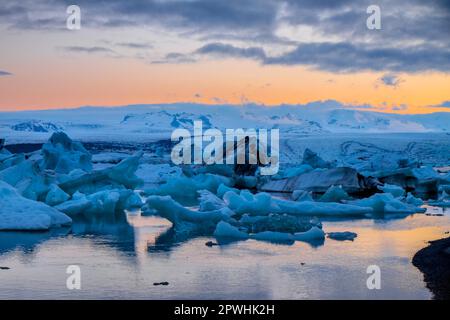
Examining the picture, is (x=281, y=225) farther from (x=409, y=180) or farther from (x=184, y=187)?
(x=409, y=180)

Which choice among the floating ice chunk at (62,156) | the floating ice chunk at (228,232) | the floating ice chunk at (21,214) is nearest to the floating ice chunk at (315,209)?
the floating ice chunk at (228,232)

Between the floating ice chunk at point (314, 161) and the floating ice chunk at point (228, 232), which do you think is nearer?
the floating ice chunk at point (228, 232)

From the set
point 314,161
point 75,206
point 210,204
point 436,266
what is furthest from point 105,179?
point 436,266

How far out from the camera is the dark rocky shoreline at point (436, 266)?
24.1 feet

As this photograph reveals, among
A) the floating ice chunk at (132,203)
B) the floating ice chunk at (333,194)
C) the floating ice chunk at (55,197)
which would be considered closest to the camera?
the floating ice chunk at (55,197)

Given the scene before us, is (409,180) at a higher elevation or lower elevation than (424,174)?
lower

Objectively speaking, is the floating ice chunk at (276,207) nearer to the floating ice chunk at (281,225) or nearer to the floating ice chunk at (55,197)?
the floating ice chunk at (281,225)

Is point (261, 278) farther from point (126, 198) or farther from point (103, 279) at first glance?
point (126, 198)

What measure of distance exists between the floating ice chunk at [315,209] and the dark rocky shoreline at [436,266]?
495cm

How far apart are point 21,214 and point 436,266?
7.27 metres

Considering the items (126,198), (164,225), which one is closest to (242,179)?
(126,198)

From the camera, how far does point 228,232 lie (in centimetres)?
1142

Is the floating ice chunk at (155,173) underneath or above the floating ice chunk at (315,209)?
above
